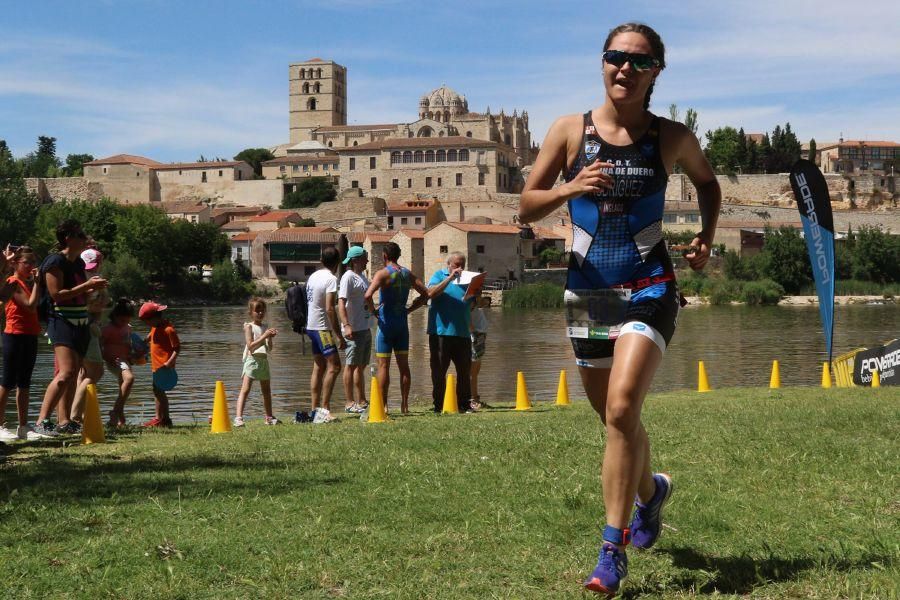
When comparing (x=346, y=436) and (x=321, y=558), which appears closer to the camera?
(x=321, y=558)

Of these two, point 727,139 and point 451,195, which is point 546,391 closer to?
point 451,195

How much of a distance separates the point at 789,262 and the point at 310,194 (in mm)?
68247

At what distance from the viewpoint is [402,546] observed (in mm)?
4797

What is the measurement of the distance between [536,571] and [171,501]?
2307 millimetres

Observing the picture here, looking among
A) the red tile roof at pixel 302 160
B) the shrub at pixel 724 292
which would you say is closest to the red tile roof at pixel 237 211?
the red tile roof at pixel 302 160

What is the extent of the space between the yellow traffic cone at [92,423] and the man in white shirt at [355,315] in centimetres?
322

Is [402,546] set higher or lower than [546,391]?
higher

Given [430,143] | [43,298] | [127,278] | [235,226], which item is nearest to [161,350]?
[43,298]

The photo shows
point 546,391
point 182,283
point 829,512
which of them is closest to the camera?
point 829,512

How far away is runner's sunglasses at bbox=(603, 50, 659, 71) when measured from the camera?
438 cm

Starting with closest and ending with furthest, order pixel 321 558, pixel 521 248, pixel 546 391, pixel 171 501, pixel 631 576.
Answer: pixel 631 576 < pixel 321 558 < pixel 171 501 < pixel 546 391 < pixel 521 248

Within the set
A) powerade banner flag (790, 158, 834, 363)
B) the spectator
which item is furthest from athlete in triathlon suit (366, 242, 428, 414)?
powerade banner flag (790, 158, 834, 363)

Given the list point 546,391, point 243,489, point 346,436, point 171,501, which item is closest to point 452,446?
point 346,436

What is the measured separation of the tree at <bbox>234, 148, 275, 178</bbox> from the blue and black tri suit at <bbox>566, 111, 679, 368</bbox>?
154345mm
